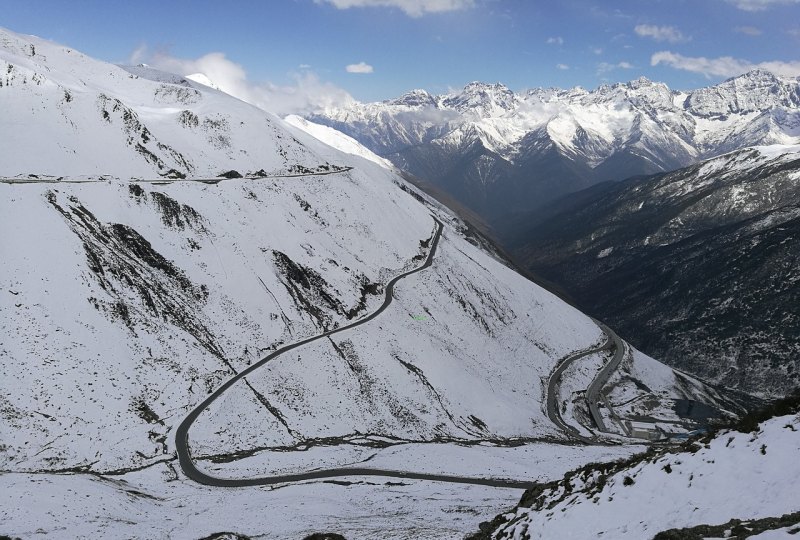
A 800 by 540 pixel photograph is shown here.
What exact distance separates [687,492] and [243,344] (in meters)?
65.0

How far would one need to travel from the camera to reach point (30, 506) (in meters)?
34.0

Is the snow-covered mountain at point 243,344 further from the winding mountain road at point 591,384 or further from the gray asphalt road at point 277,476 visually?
the winding mountain road at point 591,384

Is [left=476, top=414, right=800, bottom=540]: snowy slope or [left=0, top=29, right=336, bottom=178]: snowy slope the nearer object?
[left=476, top=414, right=800, bottom=540]: snowy slope

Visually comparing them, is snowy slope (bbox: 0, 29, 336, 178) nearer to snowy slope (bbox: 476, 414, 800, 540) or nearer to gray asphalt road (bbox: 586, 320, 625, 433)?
gray asphalt road (bbox: 586, 320, 625, 433)

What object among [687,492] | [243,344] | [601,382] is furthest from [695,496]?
[601,382]

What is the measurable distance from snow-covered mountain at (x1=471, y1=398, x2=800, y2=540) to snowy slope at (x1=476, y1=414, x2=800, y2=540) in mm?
31

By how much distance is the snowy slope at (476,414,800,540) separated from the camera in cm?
1739

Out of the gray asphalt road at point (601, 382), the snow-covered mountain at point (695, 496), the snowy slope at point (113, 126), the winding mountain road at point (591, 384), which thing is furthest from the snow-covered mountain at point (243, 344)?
the snow-covered mountain at point (695, 496)

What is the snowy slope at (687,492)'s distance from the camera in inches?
685

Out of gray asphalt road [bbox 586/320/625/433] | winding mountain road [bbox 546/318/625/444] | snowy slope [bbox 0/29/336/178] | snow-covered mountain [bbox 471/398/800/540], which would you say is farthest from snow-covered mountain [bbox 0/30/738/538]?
snow-covered mountain [bbox 471/398/800/540]

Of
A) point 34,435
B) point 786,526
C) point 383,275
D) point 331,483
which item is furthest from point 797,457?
point 383,275

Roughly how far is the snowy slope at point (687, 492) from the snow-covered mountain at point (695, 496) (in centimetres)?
3

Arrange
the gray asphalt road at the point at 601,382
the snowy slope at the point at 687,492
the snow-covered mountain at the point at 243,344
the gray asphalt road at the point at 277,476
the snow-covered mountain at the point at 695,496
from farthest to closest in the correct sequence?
the gray asphalt road at the point at 601,382 < the gray asphalt road at the point at 277,476 < the snow-covered mountain at the point at 243,344 < the snowy slope at the point at 687,492 < the snow-covered mountain at the point at 695,496

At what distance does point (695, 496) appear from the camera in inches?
744
